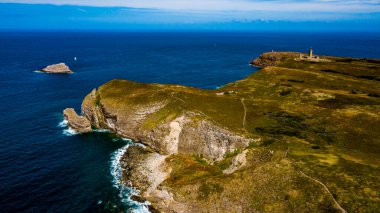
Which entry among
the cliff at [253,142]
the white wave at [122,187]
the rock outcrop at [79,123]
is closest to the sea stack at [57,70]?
the cliff at [253,142]

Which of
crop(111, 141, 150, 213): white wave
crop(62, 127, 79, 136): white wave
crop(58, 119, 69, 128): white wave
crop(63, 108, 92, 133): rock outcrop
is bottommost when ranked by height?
crop(111, 141, 150, 213): white wave

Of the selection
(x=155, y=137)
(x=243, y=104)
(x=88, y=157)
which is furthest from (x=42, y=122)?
(x=243, y=104)

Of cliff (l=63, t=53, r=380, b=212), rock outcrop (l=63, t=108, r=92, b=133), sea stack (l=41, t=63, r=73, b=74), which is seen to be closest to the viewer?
cliff (l=63, t=53, r=380, b=212)

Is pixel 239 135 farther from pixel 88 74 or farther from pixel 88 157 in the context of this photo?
pixel 88 74

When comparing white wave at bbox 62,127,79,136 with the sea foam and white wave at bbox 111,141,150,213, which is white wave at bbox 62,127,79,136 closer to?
the sea foam

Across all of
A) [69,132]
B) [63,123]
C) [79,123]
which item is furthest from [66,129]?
[63,123]

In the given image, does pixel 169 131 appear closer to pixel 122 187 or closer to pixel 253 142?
pixel 122 187

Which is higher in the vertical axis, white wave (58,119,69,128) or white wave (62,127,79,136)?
white wave (58,119,69,128)

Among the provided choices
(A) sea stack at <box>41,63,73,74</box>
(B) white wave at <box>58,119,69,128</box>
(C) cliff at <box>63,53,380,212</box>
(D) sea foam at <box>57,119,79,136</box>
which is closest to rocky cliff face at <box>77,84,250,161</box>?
(C) cliff at <box>63,53,380,212</box>

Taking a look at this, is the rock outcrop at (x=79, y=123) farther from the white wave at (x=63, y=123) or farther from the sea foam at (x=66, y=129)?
the white wave at (x=63, y=123)
